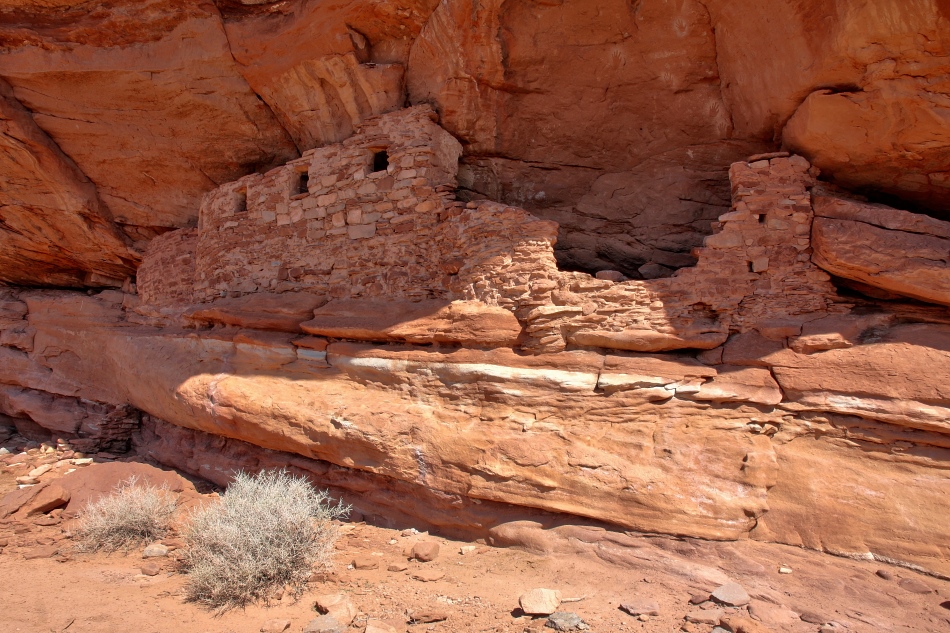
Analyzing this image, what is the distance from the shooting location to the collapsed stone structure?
407 cm

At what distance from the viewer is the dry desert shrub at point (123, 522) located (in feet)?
17.2

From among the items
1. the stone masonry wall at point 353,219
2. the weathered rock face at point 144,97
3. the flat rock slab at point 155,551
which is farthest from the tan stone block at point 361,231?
the flat rock slab at point 155,551

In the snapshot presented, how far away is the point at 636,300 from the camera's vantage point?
16.0 feet

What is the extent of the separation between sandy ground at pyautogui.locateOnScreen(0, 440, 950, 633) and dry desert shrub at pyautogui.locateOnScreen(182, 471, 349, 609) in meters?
0.13

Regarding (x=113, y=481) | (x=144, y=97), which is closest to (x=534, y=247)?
(x=113, y=481)

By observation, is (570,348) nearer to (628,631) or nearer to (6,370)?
(628,631)

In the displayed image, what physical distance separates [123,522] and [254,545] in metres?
1.92

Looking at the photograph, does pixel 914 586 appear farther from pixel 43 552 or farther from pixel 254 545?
pixel 43 552

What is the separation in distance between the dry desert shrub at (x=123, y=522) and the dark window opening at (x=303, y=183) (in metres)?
3.52

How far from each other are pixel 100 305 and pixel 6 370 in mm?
2013

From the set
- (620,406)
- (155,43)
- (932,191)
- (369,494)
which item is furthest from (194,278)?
(932,191)

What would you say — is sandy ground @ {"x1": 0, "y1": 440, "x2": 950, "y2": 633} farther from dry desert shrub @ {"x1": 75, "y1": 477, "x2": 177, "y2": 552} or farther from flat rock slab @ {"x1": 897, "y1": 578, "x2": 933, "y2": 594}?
dry desert shrub @ {"x1": 75, "y1": 477, "x2": 177, "y2": 552}

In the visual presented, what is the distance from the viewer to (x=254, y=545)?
13.7ft

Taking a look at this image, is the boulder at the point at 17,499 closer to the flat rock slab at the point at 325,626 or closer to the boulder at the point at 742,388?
the flat rock slab at the point at 325,626
